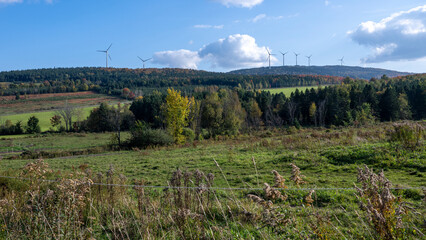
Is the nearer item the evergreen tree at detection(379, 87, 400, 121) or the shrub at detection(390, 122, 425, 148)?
the shrub at detection(390, 122, 425, 148)

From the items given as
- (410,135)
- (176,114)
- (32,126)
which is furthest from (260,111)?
(410,135)

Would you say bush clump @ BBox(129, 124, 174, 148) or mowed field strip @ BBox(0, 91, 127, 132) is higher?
mowed field strip @ BBox(0, 91, 127, 132)

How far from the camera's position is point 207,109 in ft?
220

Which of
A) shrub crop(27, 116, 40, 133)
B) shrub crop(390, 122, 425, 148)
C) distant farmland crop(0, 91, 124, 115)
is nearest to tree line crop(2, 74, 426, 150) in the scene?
shrub crop(27, 116, 40, 133)

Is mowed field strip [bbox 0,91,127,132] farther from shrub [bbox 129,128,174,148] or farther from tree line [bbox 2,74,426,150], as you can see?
shrub [bbox 129,128,174,148]

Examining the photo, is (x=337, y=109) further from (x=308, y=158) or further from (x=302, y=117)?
(x=308, y=158)

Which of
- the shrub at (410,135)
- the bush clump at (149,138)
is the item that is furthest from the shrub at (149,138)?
the shrub at (410,135)

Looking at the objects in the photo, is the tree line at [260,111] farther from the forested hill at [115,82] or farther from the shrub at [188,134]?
the forested hill at [115,82]

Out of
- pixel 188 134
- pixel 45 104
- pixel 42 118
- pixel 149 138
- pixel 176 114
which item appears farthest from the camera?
pixel 45 104

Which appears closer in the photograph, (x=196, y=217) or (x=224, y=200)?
(x=196, y=217)

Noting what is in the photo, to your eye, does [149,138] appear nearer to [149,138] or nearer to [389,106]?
[149,138]

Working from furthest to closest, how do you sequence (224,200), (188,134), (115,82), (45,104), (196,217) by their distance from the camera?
(115,82) < (45,104) < (188,134) < (224,200) < (196,217)

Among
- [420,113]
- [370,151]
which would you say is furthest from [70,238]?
[420,113]

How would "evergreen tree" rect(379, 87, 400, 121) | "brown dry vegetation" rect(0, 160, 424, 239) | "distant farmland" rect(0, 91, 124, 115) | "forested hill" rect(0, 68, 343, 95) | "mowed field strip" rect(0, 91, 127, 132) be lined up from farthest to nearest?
"forested hill" rect(0, 68, 343, 95) < "distant farmland" rect(0, 91, 124, 115) < "mowed field strip" rect(0, 91, 127, 132) < "evergreen tree" rect(379, 87, 400, 121) < "brown dry vegetation" rect(0, 160, 424, 239)
